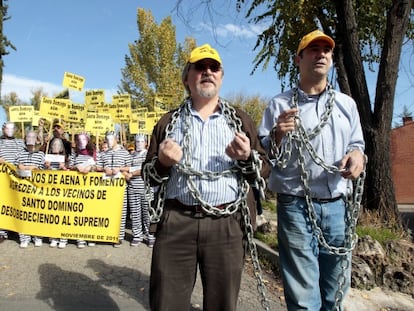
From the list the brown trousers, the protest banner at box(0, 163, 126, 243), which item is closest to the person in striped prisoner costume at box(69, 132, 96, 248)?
the protest banner at box(0, 163, 126, 243)

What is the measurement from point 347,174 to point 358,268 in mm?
2999

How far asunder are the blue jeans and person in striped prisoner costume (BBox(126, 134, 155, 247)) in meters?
4.55

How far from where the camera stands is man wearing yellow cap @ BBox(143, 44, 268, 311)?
104 inches

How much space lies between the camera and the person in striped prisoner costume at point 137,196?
722 centimetres

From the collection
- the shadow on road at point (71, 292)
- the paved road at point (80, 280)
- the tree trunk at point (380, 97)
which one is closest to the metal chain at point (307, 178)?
the paved road at point (80, 280)

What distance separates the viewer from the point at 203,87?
270cm

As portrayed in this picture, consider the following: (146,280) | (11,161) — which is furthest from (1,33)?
(146,280)

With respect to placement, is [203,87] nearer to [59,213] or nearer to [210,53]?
[210,53]

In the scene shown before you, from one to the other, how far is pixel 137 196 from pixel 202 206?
4.97m

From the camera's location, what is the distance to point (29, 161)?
7.27 metres

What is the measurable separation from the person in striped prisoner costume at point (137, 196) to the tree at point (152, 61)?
17.1 meters

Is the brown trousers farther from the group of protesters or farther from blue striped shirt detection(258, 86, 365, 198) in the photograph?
the group of protesters

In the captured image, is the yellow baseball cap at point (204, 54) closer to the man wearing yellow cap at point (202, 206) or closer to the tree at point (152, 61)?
the man wearing yellow cap at point (202, 206)

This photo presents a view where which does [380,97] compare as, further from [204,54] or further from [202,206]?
[202,206]
